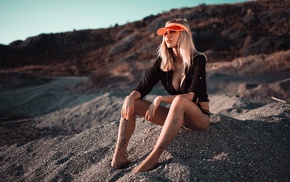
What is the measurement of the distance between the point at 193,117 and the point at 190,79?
41 centimetres

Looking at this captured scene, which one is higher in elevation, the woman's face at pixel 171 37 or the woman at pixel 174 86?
the woman's face at pixel 171 37

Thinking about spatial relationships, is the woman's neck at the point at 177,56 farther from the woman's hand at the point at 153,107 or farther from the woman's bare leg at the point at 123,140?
the woman's bare leg at the point at 123,140

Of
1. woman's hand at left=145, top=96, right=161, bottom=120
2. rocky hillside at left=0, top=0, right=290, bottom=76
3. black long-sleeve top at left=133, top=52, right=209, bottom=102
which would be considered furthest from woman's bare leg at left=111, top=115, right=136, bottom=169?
rocky hillside at left=0, top=0, right=290, bottom=76

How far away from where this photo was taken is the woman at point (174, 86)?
297 cm

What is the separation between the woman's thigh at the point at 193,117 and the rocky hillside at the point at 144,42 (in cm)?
1154

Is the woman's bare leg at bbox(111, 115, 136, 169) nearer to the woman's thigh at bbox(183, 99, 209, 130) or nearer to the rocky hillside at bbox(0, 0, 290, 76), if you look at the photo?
the woman's thigh at bbox(183, 99, 209, 130)

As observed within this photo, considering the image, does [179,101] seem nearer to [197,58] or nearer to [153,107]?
[153,107]

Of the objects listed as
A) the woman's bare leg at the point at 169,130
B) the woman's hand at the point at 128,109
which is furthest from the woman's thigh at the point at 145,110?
the woman's bare leg at the point at 169,130

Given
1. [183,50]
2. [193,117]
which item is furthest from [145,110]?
[183,50]

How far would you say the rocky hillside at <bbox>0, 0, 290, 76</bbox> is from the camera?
59.4 feet

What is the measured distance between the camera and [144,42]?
81.3 ft

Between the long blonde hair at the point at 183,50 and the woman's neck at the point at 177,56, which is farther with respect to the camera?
the woman's neck at the point at 177,56

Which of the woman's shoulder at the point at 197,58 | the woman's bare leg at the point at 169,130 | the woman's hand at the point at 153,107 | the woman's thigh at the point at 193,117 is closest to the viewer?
the woman's bare leg at the point at 169,130

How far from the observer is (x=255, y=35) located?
19.9m
